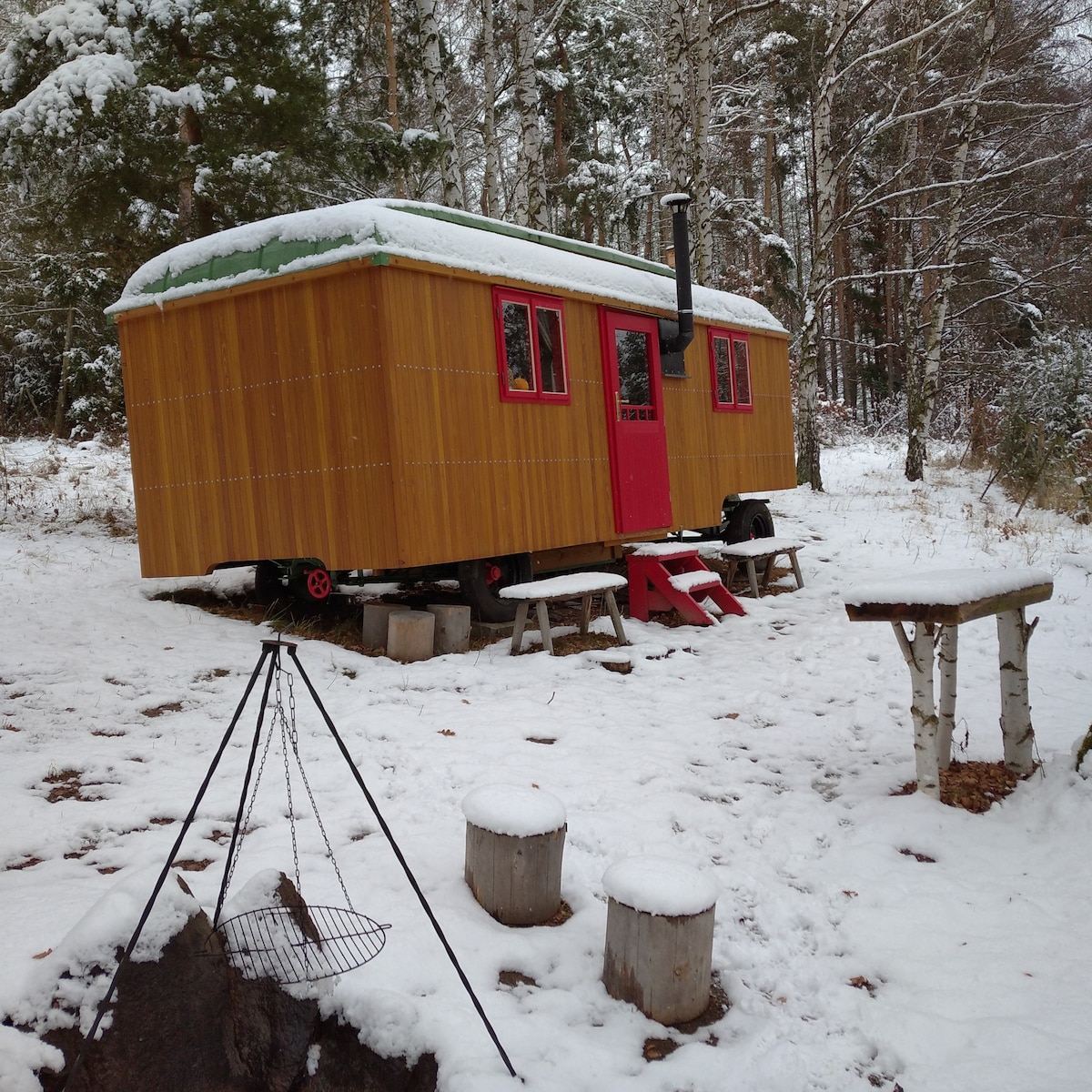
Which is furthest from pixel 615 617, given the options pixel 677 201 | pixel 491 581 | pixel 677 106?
pixel 677 106

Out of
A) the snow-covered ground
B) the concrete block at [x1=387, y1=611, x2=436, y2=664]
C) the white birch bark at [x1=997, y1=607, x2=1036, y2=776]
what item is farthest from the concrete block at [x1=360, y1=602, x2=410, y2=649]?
the white birch bark at [x1=997, y1=607, x2=1036, y2=776]

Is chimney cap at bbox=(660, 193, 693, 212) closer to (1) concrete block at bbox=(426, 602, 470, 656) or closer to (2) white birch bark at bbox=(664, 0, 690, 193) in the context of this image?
(2) white birch bark at bbox=(664, 0, 690, 193)

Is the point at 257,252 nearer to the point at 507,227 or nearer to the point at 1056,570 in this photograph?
the point at 507,227

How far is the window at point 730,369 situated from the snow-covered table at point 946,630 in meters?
5.52

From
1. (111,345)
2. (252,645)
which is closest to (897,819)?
(252,645)

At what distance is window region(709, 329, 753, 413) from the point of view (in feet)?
30.8

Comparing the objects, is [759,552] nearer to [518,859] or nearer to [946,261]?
[518,859]

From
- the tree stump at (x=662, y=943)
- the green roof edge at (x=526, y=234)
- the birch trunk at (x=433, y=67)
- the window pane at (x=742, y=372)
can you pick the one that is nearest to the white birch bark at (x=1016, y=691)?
the tree stump at (x=662, y=943)

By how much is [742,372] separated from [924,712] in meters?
6.49

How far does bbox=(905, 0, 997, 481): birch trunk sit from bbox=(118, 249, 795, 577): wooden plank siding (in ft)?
28.1

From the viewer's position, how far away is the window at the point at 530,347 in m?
6.75

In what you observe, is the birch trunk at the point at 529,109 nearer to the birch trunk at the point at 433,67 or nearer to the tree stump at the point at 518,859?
the birch trunk at the point at 433,67

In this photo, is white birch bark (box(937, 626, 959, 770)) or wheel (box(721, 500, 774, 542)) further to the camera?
wheel (box(721, 500, 774, 542))

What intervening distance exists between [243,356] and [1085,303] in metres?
16.0
